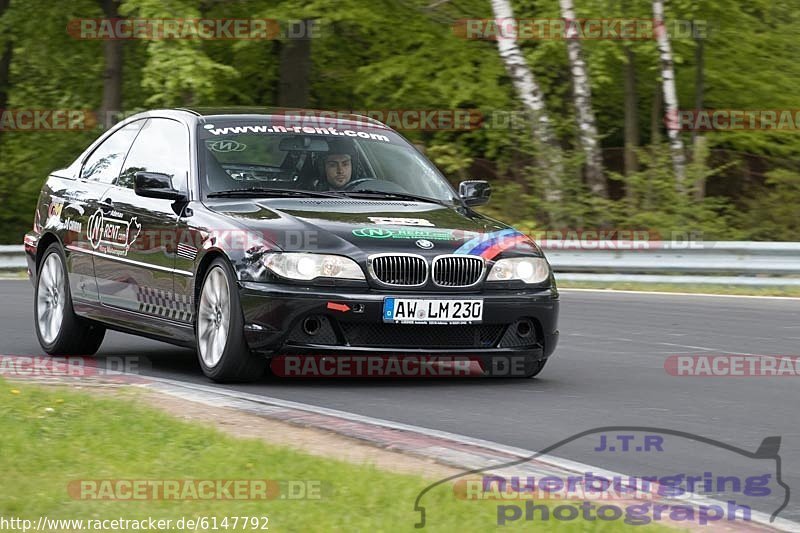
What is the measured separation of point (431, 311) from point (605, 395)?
114 cm

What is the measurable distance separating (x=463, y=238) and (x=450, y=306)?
466mm

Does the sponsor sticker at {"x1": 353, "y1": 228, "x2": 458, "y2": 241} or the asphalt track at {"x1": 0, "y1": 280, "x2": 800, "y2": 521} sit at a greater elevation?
the sponsor sticker at {"x1": 353, "y1": 228, "x2": 458, "y2": 241}

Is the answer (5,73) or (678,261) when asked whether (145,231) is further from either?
(5,73)

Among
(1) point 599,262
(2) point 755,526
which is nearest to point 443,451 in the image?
(2) point 755,526

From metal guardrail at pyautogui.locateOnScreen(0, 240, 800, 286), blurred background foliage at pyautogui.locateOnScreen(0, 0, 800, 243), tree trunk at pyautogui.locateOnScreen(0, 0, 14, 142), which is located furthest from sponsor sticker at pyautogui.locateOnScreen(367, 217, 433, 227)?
tree trunk at pyautogui.locateOnScreen(0, 0, 14, 142)

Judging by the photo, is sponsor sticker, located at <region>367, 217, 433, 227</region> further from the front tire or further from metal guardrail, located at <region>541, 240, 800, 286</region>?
metal guardrail, located at <region>541, 240, 800, 286</region>

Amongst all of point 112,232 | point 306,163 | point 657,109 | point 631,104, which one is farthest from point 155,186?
point 657,109

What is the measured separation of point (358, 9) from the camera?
26.0 metres

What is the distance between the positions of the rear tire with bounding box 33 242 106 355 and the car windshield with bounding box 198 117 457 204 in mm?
1698

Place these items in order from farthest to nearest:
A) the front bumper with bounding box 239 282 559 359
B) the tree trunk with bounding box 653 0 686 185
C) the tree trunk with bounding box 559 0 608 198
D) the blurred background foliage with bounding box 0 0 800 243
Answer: the tree trunk with bounding box 559 0 608 198
the tree trunk with bounding box 653 0 686 185
the blurred background foliage with bounding box 0 0 800 243
the front bumper with bounding box 239 282 559 359

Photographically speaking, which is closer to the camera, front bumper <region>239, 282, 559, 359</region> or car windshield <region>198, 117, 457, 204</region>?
front bumper <region>239, 282, 559, 359</region>

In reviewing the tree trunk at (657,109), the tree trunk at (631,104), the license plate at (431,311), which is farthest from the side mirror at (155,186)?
the tree trunk at (657,109)

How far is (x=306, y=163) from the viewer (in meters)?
10.1

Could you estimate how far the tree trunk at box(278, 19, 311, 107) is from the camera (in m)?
28.3
